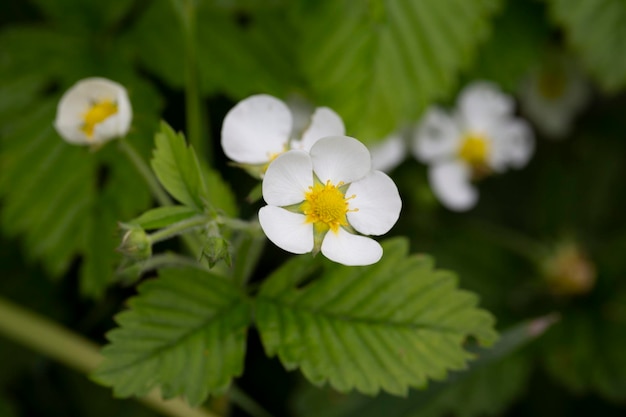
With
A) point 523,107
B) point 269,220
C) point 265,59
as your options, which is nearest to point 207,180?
point 269,220

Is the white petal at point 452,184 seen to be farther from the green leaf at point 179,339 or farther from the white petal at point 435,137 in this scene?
the green leaf at point 179,339

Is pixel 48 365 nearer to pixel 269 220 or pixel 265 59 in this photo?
pixel 265 59

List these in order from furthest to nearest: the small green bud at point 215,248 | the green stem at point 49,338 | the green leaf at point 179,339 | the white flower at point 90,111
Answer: the green stem at point 49,338 < the white flower at point 90,111 < the green leaf at point 179,339 < the small green bud at point 215,248

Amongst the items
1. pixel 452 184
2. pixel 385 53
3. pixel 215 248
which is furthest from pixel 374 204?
pixel 452 184

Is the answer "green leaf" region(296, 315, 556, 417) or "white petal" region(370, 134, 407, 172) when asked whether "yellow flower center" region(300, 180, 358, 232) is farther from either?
"white petal" region(370, 134, 407, 172)

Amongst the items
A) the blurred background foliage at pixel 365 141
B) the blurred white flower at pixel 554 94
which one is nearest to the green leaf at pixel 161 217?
the blurred background foliage at pixel 365 141

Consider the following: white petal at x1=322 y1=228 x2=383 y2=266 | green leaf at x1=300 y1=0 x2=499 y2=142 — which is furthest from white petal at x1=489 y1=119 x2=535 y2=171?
white petal at x1=322 y1=228 x2=383 y2=266
